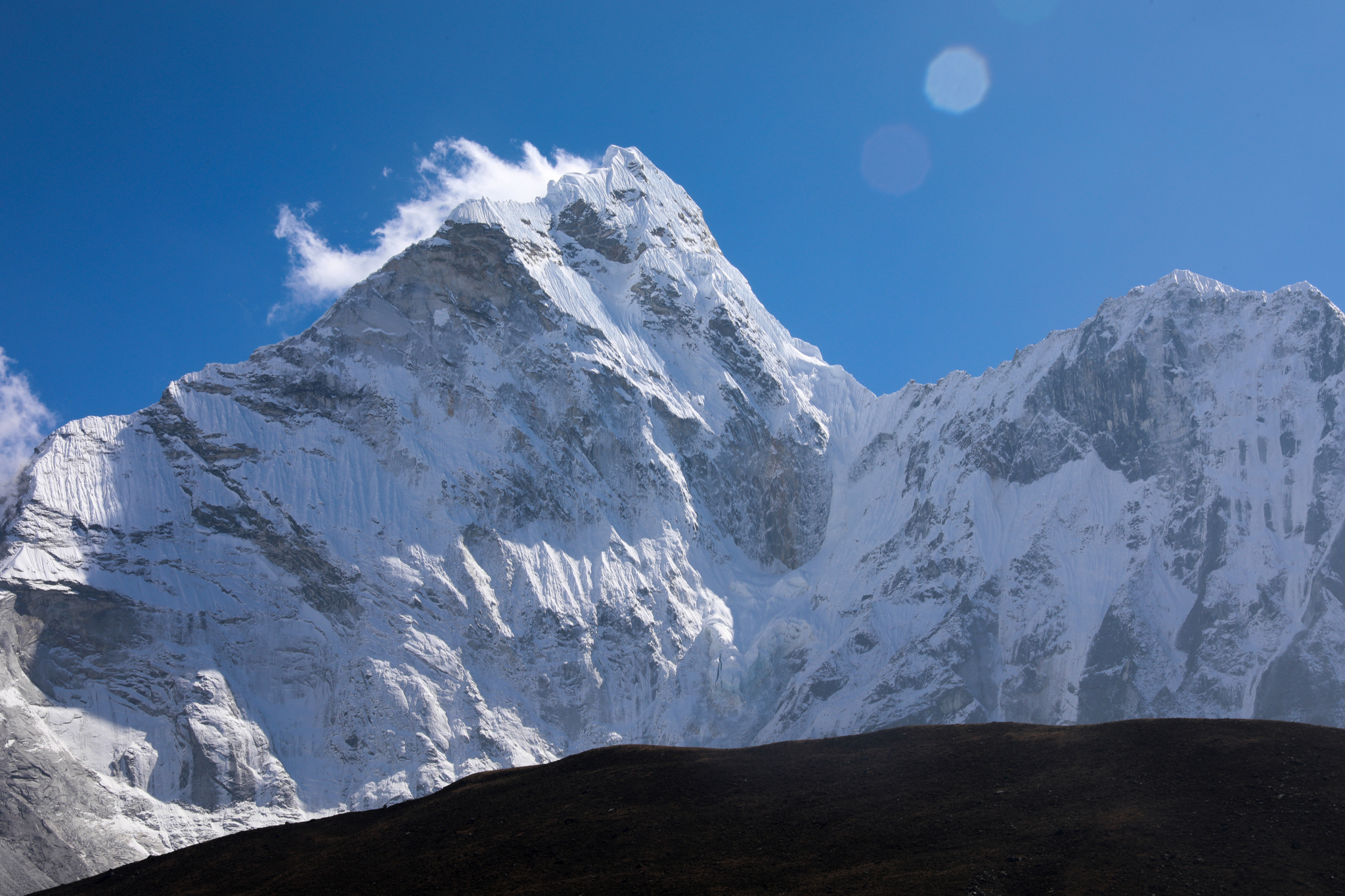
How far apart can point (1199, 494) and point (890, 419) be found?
45896 mm

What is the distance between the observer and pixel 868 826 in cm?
3158

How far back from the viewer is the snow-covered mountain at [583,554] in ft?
293

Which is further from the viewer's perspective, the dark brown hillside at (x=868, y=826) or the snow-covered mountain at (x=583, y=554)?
the snow-covered mountain at (x=583, y=554)

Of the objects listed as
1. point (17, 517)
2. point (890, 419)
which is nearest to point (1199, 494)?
point (890, 419)

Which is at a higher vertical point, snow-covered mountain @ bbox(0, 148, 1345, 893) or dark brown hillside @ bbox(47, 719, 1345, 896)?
snow-covered mountain @ bbox(0, 148, 1345, 893)

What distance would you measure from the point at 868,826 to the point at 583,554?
273 feet

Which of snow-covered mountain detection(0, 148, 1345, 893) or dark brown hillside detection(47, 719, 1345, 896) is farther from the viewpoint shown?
snow-covered mountain detection(0, 148, 1345, 893)

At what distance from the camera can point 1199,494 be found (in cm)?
10300

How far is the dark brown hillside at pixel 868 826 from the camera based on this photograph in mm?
27141

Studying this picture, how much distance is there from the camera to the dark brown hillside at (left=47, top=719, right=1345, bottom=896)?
27.1 meters

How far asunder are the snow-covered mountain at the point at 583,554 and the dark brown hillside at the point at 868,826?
182 ft

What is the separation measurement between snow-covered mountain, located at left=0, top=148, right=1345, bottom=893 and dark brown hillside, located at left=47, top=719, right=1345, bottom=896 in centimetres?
5550

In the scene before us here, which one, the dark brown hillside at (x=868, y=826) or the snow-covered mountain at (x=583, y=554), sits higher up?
the snow-covered mountain at (x=583, y=554)

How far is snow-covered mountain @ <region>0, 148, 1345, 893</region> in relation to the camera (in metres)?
89.2
